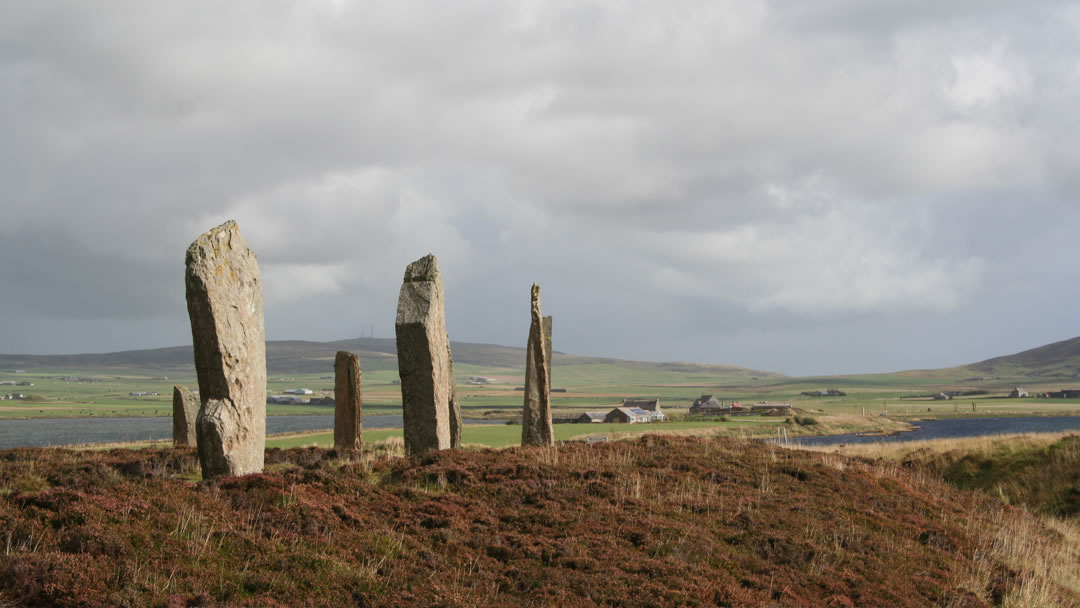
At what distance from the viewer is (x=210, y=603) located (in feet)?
30.1

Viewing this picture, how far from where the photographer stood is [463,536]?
1285 cm

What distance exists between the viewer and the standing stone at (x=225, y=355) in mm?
14875

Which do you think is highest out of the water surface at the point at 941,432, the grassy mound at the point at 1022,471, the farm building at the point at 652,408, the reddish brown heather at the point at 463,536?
the reddish brown heather at the point at 463,536

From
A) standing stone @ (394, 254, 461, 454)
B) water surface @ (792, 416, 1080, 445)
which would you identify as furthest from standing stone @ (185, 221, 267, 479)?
water surface @ (792, 416, 1080, 445)

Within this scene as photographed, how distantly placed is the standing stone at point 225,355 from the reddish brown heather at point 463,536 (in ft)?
3.14

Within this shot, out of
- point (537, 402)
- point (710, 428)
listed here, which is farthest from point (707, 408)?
point (537, 402)

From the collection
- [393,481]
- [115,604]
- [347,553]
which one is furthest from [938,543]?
[115,604]

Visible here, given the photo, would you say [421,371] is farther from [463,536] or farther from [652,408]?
[652,408]

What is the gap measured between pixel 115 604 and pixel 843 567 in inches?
418

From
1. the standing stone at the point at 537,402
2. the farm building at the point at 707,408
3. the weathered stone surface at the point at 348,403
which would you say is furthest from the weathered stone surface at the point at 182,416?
the farm building at the point at 707,408

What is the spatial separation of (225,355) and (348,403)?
380 inches

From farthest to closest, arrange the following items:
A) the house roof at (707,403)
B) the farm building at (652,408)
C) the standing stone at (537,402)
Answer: the house roof at (707,403), the farm building at (652,408), the standing stone at (537,402)

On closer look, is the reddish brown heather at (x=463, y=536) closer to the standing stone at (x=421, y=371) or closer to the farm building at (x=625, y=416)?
the standing stone at (x=421, y=371)

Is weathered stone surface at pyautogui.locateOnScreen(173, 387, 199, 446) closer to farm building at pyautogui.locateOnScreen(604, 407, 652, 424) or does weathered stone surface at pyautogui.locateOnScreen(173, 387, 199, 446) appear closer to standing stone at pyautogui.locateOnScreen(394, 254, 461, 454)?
Answer: standing stone at pyautogui.locateOnScreen(394, 254, 461, 454)
